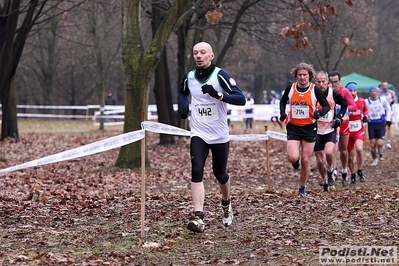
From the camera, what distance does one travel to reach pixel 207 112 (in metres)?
9.46

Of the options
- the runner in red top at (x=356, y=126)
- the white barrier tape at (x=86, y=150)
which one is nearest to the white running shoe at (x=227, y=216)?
the white barrier tape at (x=86, y=150)

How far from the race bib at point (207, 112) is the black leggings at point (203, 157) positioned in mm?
269

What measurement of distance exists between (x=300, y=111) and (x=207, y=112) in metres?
3.34

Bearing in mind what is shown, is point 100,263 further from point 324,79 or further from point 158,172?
point 158,172

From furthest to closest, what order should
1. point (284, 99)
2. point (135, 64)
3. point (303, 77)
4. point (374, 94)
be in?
point (374, 94), point (135, 64), point (284, 99), point (303, 77)

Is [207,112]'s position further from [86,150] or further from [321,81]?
[321,81]

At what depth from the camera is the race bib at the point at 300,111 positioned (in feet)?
40.7

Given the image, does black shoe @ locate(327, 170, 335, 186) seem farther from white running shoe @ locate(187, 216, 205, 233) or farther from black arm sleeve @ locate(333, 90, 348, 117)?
white running shoe @ locate(187, 216, 205, 233)

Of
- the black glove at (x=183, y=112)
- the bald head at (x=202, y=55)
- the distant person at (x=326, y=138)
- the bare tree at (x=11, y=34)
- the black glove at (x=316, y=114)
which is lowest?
the distant person at (x=326, y=138)

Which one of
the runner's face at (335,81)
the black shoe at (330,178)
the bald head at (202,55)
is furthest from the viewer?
the runner's face at (335,81)

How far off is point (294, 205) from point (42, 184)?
5.46 m

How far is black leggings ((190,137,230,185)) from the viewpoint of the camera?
934 centimetres

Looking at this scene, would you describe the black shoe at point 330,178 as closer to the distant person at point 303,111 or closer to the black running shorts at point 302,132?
the distant person at point 303,111

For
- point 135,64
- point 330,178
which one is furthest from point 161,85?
point 330,178
